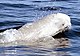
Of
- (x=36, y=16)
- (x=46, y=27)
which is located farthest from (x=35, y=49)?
(x=36, y=16)

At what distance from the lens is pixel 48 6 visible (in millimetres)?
15242

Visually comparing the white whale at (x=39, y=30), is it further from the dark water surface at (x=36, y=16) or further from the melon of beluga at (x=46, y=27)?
the dark water surface at (x=36, y=16)

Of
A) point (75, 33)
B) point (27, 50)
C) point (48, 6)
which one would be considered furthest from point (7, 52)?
point (48, 6)

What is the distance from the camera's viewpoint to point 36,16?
43.7 feet

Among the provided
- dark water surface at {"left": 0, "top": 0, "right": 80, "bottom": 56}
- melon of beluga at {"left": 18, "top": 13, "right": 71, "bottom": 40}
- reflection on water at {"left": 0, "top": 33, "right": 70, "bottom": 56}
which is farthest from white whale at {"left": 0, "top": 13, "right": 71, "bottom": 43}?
dark water surface at {"left": 0, "top": 0, "right": 80, "bottom": 56}

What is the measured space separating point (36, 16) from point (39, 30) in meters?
3.39

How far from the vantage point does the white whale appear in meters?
9.60

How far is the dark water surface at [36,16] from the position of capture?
28.4ft

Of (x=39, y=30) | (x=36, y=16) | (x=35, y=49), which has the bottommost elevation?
(x=36, y=16)

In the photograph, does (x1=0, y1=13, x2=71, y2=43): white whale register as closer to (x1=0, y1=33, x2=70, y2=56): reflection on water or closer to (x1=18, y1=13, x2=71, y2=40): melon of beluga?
(x1=18, y1=13, x2=71, y2=40): melon of beluga

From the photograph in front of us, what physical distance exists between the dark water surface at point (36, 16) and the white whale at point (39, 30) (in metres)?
0.51

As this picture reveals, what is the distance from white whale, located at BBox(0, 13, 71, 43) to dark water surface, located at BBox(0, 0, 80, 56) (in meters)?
0.51

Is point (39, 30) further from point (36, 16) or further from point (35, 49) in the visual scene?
point (36, 16)

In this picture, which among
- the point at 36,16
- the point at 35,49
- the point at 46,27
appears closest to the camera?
the point at 35,49
